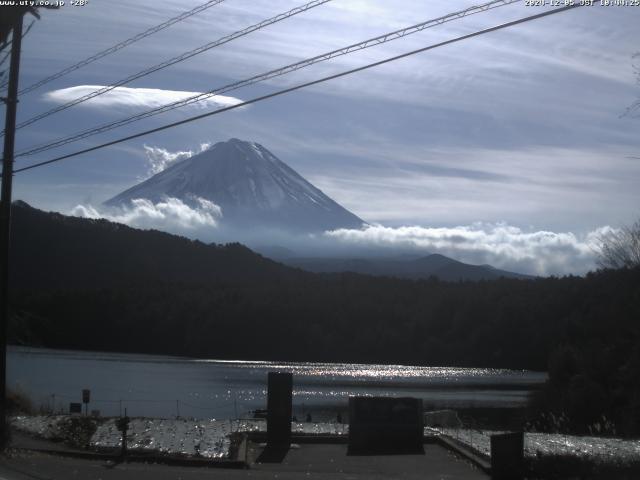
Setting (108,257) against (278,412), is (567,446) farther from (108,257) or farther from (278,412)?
(108,257)

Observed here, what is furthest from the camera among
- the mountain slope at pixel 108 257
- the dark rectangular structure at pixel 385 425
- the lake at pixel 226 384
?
the mountain slope at pixel 108 257

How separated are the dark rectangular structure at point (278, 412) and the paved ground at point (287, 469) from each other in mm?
615

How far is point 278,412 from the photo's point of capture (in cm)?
1889

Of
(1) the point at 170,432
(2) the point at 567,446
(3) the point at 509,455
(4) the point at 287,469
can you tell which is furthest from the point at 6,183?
(2) the point at 567,446

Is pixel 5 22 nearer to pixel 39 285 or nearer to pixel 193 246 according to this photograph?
pixel 39 285

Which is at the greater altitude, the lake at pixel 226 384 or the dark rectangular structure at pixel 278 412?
the dark rectangular structure at pixel 278 412

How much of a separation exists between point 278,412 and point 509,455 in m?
5.74

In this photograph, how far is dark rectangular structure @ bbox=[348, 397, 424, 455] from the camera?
61.7ft

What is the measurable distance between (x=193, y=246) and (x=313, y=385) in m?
76.6

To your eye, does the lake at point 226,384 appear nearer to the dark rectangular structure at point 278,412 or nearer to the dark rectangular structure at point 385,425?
the dark rectangular structure at point 278,412

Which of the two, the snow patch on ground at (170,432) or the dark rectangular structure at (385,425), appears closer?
the snow patch on ground at (170,432)

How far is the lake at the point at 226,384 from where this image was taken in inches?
1858

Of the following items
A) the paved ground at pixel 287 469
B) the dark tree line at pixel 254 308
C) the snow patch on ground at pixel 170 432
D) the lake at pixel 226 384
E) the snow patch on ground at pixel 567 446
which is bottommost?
the lake at pixel 226 384

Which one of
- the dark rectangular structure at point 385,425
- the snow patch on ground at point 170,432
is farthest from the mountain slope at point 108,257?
the dark rectangular structure at point 385,425
